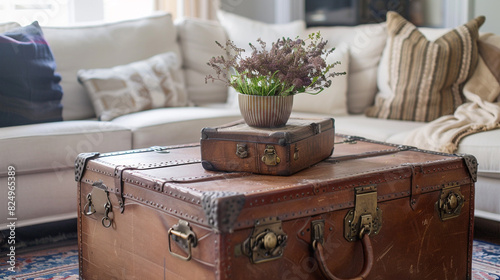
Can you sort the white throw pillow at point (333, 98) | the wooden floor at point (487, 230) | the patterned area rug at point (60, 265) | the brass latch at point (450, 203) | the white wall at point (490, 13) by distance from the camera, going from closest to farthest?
the brass latch at point (450, 203), the patterned area rug at point (60, 265), the wooden floor at point (487, 230), the white throw pillow at point (333, 98), the white wall at point (490, 13)

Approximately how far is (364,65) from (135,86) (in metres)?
1.30

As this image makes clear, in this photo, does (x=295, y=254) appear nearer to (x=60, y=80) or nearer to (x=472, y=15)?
(x=60, y=80)

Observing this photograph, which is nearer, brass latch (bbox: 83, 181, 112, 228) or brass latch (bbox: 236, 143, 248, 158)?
brass latch (bbox: 236, 143, 248, 158)

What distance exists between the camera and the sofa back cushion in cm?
322

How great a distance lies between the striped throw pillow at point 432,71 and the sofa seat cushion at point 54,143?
145cm

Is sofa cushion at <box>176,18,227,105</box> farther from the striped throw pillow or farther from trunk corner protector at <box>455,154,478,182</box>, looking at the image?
trunk corner protector at <box>455,154,478,182</box>

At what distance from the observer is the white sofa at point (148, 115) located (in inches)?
98.2

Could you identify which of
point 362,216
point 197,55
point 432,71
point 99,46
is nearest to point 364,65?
point 432,71

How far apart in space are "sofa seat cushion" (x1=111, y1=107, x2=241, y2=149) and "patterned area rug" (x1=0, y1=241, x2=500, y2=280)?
63 cm

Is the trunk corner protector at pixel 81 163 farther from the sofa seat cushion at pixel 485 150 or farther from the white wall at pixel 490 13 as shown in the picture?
the white wall at pixel 490 13

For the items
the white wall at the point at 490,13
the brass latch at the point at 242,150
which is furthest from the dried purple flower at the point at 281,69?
the white wall at the point at 490,13

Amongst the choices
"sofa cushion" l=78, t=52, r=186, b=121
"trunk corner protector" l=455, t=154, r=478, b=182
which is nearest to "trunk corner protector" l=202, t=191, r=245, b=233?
"trunk corner protector" l=455, t=154, r=478, b=182

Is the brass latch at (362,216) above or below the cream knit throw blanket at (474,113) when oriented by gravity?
below

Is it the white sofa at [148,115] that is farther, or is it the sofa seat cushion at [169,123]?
the sofa seat cushion at [169,123]
